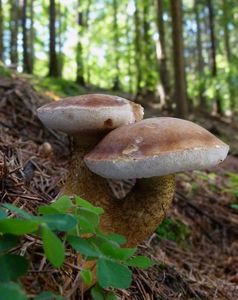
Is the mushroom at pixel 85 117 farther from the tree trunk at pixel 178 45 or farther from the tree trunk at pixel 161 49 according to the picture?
the tree trunk at pixel 161 49

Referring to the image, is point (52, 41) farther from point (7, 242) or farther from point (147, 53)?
point (7, 242)

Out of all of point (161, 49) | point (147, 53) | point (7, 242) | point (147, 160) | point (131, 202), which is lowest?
point (147, 53)

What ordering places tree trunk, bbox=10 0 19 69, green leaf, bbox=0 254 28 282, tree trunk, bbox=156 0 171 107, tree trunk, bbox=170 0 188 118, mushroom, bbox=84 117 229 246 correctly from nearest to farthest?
green leaf, bbox=0 254 28 282 → mushroom, bbox=84 117 229 246 → tree trunk, bbox=170 0 188 118 → tree trunk, bbox=156 0 171 107 → tree trunk, bbox=10 0 19 69

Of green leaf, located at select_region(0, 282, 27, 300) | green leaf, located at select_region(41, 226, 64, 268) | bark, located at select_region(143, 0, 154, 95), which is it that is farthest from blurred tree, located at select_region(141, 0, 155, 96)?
green leaf, located at select_region(0, 282, 27, 300)

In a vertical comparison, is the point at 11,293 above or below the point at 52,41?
above

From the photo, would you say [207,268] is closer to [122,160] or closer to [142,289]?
[142,289]

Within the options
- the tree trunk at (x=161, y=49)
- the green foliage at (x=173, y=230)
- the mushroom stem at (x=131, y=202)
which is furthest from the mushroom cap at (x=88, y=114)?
the tree trunk at (x=161, y=49)

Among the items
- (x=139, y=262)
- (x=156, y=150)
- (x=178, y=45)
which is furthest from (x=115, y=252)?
(x=178, y=45)

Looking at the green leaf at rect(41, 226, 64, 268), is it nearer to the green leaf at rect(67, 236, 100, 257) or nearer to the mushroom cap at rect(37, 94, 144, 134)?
the green leaf at rect(67, 236, 100, 257)
